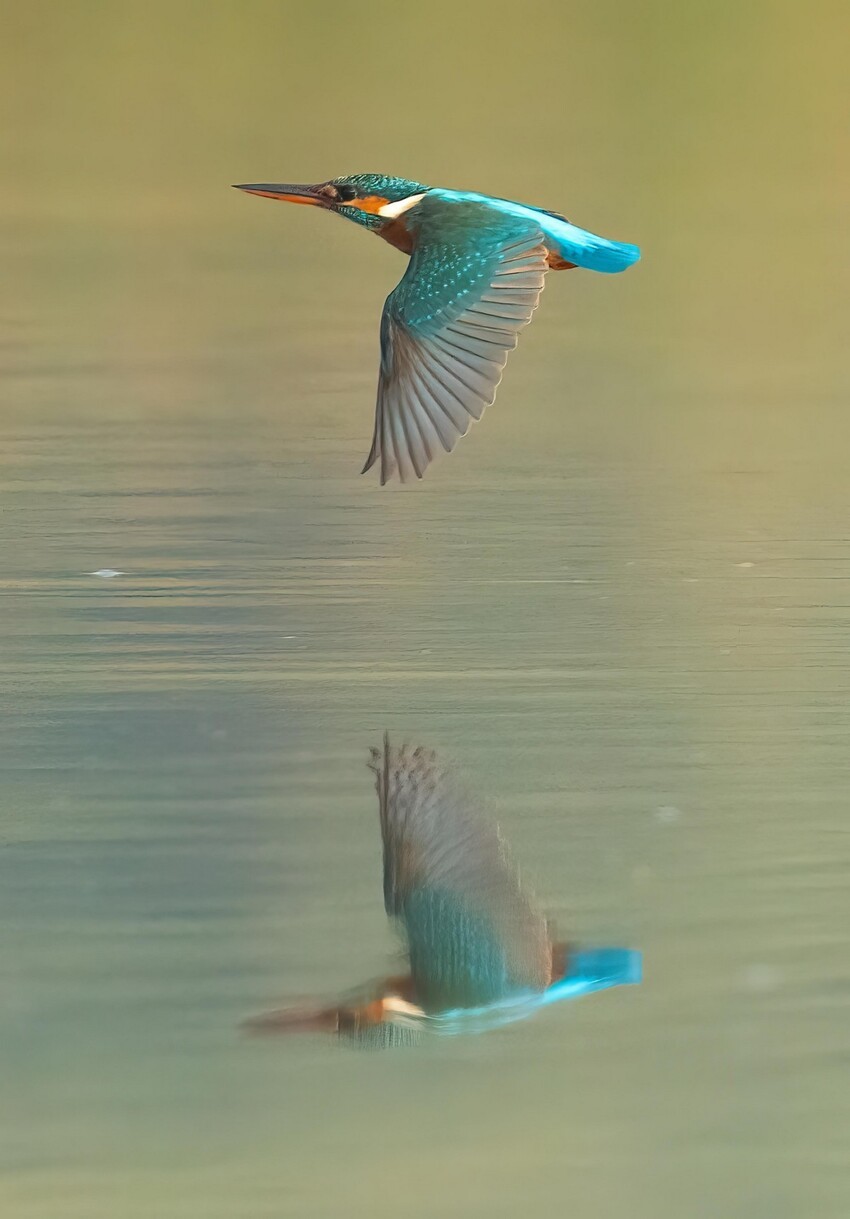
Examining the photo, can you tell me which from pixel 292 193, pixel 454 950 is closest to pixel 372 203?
pixel 292 193

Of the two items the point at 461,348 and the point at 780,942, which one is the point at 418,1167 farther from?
the point at 461,348

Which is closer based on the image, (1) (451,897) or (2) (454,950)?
(2) (454,950)

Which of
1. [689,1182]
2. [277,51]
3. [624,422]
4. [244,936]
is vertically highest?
[277,51]

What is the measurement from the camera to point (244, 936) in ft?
11.4

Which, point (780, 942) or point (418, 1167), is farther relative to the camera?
point (780, 942)

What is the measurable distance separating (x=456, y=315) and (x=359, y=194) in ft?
2.73

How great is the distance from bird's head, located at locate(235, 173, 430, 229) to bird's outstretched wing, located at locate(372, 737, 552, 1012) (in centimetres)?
203

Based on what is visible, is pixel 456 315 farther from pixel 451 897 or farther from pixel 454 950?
pixel 454 950

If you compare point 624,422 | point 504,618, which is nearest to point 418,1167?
point 504,618

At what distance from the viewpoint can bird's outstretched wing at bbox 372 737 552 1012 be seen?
11.1 feet

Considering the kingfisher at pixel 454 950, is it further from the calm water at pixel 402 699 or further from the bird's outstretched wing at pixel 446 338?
the bird's outstretched wing at pixel 446 338

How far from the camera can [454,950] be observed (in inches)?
137

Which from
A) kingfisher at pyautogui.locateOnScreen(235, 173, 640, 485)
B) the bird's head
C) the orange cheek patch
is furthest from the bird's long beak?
kingfisher at pyautogui.locateOnScreen(235, 173, 640, 485)

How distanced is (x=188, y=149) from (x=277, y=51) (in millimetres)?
2766
